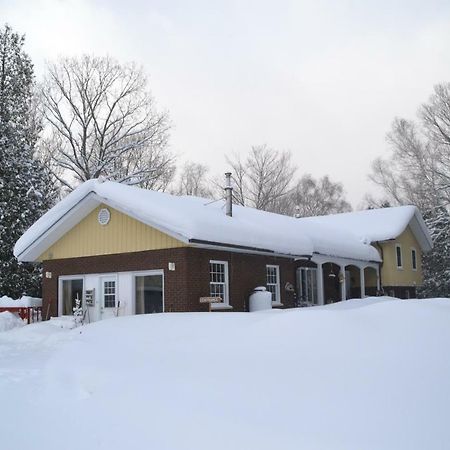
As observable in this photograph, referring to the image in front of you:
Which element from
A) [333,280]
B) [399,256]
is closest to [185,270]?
[333,280]

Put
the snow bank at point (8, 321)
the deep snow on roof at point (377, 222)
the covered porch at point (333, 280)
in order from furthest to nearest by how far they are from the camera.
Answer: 1. the deep snow on roof at point (377, 222)
2. the covered porch at point (333, 280)
3. the snow bank at point (8, 321)

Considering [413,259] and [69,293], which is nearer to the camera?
[69,293]

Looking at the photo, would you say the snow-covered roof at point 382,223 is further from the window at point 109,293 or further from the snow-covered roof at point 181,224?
the window at point 109,293

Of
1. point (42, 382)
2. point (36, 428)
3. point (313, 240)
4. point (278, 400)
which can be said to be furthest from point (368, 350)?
point (313, 240)

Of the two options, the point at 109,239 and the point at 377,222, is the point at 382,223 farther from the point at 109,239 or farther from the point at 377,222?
the point at 109,239

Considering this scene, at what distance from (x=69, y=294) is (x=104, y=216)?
3282mm

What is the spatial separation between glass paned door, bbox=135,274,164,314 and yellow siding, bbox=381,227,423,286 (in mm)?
14041

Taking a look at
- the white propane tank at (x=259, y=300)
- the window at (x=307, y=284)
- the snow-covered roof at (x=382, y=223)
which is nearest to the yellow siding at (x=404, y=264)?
the snow-covered roof at (x=382, y=223)

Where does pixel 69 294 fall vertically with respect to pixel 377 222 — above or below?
below

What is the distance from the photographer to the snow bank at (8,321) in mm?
17859

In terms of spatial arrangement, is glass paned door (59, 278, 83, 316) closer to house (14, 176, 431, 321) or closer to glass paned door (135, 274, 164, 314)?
house (14, 176, 431, 321)

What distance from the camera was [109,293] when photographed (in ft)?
58.7

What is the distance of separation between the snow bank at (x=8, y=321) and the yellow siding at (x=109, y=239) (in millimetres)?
2280

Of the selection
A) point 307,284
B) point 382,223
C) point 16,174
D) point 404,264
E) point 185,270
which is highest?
point 16,174
